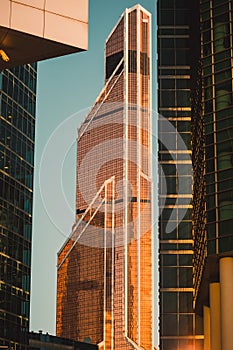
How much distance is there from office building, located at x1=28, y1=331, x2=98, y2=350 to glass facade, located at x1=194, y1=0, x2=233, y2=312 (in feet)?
239

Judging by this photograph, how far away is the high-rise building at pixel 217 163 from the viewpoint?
67188mm

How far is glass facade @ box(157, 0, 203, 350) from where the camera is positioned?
105 meters

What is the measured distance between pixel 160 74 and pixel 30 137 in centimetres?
1779

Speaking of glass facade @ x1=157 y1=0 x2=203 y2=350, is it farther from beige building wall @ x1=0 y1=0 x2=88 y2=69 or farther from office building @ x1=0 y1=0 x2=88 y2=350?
beige building wall @ x1=0 y1=0 x2=88 y2=69

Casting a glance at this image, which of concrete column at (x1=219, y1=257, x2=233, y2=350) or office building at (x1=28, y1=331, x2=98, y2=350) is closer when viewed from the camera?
concrete column at (x1=219, y1=257, x2=233, y2=350)

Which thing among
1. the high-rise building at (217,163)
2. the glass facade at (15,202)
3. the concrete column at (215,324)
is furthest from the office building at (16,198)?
the concrete column at (215,324)

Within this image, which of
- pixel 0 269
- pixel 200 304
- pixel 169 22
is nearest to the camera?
A: pixel 200 304

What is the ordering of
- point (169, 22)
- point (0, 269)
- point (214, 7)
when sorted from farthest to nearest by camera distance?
1. point (169, 22)
2. point (0, 269)
3. point (214, 7)

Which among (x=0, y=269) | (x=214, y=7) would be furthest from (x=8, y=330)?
(x=214, y=7)

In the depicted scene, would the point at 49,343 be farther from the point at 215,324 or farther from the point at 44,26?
the point at 44,26

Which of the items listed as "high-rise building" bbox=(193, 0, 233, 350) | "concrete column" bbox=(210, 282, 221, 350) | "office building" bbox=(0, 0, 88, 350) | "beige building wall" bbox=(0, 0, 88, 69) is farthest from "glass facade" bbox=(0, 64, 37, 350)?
"beige building wall" bbox=(0, 0, 88, 69)

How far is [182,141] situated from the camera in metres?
114

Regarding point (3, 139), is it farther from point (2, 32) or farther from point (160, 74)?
point (2, 32)

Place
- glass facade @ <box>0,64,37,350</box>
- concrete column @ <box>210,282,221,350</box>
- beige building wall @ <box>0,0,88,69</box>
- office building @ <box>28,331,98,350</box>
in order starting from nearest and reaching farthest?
beige building wall @ <box>0,0,88,69</box>, concrete column @ <box>210,282,221,350</box>, glass facade @ <box>0,64,37,350</box>, office building @ <box>28,331,98,350</box>
